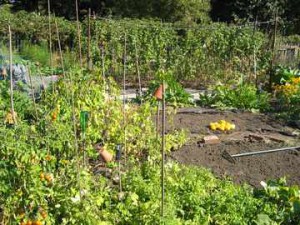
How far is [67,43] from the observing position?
13234 millimetres

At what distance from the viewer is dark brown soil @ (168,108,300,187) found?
16.0 feet

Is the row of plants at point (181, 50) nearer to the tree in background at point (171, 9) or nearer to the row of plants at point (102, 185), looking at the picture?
the row of plants at point (102, 185)

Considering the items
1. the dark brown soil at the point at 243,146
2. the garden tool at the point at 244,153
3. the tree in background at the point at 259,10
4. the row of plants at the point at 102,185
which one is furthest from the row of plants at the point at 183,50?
the tree in background at the point at 259,10

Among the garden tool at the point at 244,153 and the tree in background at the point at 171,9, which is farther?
the tree in background at the point at 171,9

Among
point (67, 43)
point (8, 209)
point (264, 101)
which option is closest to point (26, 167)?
point (8, 209)

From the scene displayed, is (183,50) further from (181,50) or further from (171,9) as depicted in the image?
(171,9)

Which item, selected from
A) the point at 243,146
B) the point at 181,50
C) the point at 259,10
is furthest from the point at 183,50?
the point at 259,10

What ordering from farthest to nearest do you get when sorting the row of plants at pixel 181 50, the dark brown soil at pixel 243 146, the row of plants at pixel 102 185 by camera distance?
1. the row of plants at pixel 181 50
2. the dark brown soil at pixel 243 146
3. the row of plants at pixel 102 185

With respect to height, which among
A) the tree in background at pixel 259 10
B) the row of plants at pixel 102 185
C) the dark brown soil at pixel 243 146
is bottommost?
the dark brown soil at pixel 243 146

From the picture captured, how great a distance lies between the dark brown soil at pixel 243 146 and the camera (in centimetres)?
489

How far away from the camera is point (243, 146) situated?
5.64 meters

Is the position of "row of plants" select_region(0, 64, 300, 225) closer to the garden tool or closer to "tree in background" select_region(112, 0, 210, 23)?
the garden tool

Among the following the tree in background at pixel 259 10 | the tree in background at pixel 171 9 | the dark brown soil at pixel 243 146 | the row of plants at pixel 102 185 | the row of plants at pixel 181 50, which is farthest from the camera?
the tree in background at pixel 259 10

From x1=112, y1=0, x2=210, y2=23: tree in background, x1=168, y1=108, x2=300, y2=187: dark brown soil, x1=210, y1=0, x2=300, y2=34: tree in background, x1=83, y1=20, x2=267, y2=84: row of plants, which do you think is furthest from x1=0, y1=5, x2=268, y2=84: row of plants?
x1=210, y1=0, x2=300, y2=34: tree in background
